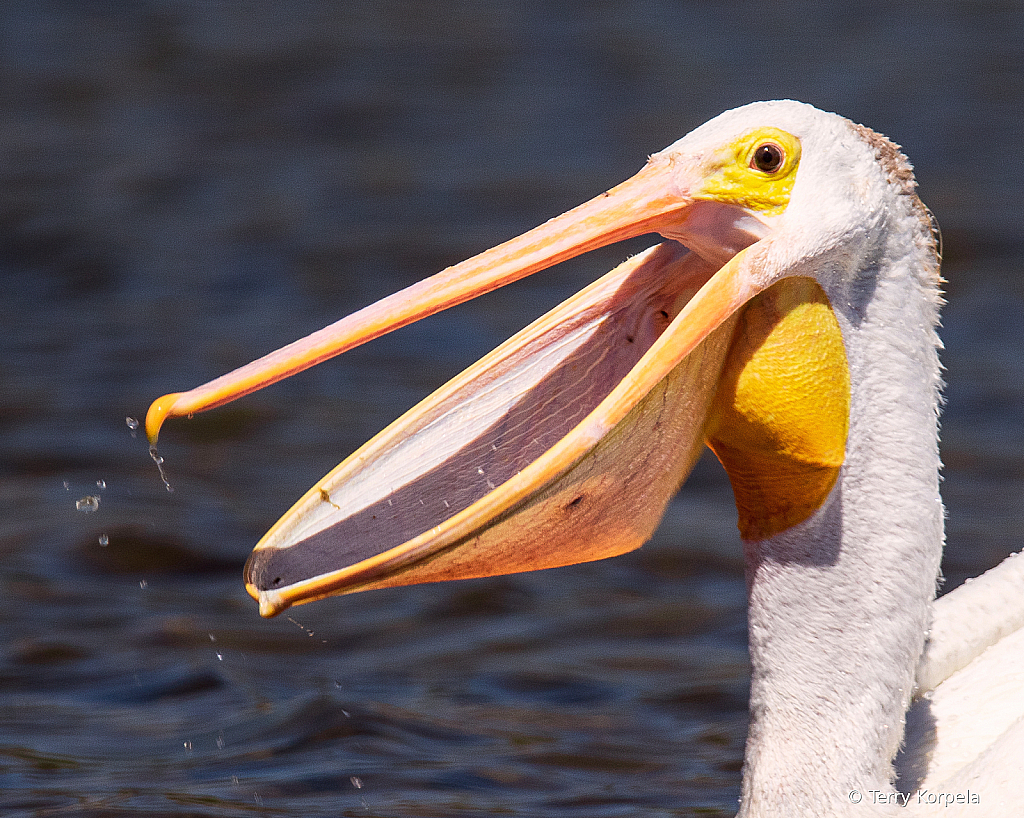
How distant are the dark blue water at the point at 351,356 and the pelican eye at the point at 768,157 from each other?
1.71 meters

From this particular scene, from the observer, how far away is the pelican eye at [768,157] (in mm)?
2373

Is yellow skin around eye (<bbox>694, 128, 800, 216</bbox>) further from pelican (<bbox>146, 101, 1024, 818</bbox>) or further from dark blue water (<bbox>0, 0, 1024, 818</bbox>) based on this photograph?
dark blue water (<bbox>0, 0, 1024, 818</bbox>)

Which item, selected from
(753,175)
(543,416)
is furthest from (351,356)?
(753,175)

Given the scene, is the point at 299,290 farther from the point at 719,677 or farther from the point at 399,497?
the point at 399,497

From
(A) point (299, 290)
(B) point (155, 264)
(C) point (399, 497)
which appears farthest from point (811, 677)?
(B) point (155, 264)

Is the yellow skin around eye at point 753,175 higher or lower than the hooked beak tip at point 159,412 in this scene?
higher

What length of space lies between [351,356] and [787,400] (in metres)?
4.38

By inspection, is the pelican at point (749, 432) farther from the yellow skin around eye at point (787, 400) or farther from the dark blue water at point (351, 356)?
the dark blue water at point (351, 356)

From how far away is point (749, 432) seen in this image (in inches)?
100

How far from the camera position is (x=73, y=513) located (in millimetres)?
5305

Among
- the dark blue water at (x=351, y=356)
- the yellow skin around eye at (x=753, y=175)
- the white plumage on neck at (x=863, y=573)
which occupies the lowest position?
the dark blue water at (x=351, y=356)

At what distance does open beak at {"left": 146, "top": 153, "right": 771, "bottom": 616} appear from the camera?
2387 mm

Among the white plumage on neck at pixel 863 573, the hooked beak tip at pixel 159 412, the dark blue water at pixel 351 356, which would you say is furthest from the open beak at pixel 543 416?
the dark blue water at pixel 351 356

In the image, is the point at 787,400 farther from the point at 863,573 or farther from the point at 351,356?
the point at 351,356
